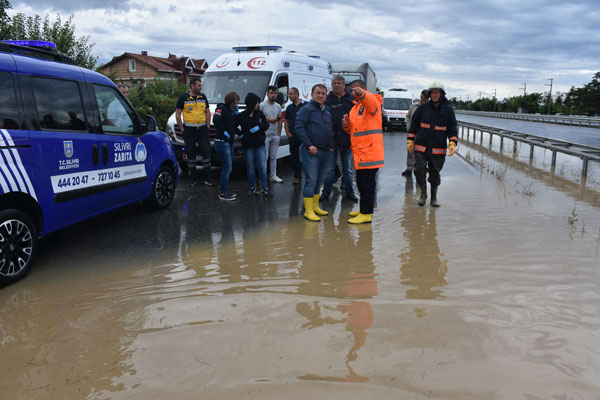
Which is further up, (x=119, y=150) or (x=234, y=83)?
(x=234, y=83)

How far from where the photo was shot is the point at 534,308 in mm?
3709

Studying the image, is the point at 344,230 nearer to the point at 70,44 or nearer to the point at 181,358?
the point at 181,358

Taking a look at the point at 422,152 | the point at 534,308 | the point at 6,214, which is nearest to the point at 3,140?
the point at 6,214

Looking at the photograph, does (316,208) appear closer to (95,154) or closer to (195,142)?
(95,154)

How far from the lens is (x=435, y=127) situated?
7.29 metres

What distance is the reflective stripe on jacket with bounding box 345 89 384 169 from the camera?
6.27 meters

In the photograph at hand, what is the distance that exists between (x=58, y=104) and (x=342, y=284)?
11.6 ft

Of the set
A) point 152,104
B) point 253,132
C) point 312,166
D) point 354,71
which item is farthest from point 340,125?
point 354,71

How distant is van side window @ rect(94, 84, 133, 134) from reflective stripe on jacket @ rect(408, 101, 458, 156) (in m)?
4.32

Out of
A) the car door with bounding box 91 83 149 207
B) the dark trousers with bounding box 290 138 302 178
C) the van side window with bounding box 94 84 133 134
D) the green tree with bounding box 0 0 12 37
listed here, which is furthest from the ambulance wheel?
the green tree with bounding box 0 0 12 37

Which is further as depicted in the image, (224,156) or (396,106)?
(396,106)

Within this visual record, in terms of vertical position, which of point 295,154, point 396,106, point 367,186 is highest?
point 396,106

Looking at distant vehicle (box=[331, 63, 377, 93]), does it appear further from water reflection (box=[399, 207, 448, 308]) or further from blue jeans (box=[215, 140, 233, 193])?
water reflection (box=[399, 207, 448, 308])

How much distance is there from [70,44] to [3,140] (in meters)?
16.2
